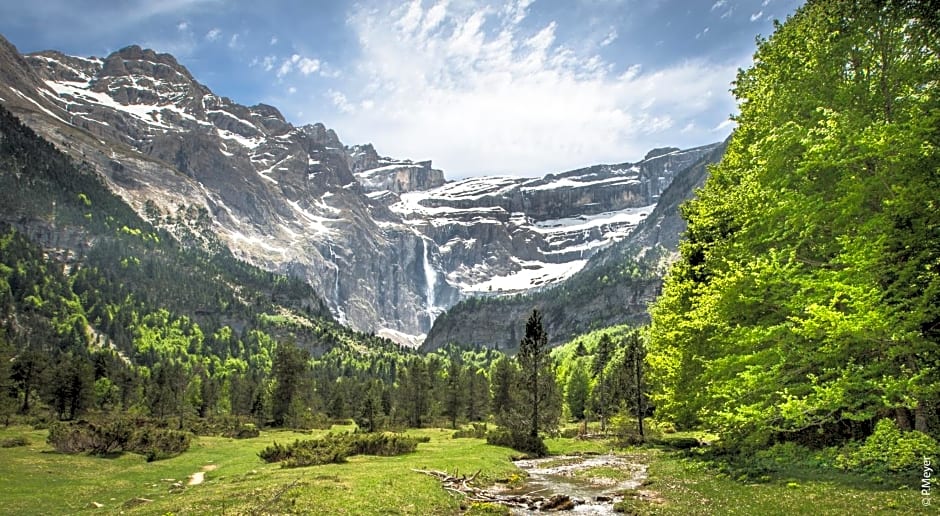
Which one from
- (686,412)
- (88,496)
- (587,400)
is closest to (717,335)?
(686,412)

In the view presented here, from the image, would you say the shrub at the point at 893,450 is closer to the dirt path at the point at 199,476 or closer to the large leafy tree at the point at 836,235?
the large leafy tree at the point at 836,235

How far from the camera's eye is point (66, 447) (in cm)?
4803

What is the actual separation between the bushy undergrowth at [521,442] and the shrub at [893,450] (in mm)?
38535

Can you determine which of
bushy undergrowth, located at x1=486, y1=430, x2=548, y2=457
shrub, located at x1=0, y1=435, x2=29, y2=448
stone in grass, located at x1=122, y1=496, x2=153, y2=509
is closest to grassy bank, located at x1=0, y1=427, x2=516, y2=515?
stone in grass, located at x1=122, y1=496, x2=153, y2=509

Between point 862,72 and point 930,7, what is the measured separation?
280 cm

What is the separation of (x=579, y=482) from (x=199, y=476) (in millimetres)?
29523

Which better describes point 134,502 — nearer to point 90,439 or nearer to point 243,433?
point 90,439

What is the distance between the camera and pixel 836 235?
67.6 ft

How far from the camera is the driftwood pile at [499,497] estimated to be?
2539cm

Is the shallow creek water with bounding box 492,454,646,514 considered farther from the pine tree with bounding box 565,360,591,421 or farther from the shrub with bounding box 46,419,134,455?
the pine tree with bounding box 565,360,591,421

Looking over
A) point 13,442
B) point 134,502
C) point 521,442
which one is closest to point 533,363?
point 521,442

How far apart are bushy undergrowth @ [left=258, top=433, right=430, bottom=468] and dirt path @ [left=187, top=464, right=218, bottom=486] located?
418 centimetres
